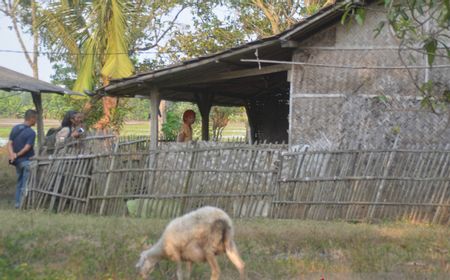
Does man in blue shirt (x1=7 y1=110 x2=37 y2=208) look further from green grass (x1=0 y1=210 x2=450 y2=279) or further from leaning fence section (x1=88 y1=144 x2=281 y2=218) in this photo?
green grass (x1=0 y1=210 x2=450 y2=279)

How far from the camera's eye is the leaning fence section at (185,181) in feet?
35.3

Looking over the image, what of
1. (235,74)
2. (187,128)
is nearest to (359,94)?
(235,74)

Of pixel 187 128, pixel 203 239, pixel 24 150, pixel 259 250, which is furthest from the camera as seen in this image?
pixel 187 128

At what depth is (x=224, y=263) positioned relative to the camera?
295 inches

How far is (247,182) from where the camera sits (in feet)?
35.2

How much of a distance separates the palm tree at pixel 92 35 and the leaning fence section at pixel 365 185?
8.18 metres

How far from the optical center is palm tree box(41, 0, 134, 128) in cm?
1762

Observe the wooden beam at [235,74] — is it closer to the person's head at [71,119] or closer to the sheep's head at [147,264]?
the person's head at [71,119]

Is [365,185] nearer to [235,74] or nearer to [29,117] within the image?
[235,74]

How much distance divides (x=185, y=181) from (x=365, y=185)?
3.04 metres

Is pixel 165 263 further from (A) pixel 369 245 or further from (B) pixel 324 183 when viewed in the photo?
(B) pixel 324 183

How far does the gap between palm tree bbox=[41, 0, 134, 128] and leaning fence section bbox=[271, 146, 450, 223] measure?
8.18 m

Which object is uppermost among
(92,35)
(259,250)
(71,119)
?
(92,35)

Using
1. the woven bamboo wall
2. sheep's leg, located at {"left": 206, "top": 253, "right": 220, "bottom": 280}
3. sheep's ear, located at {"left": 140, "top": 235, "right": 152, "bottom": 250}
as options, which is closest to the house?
the woven bamboo wall
